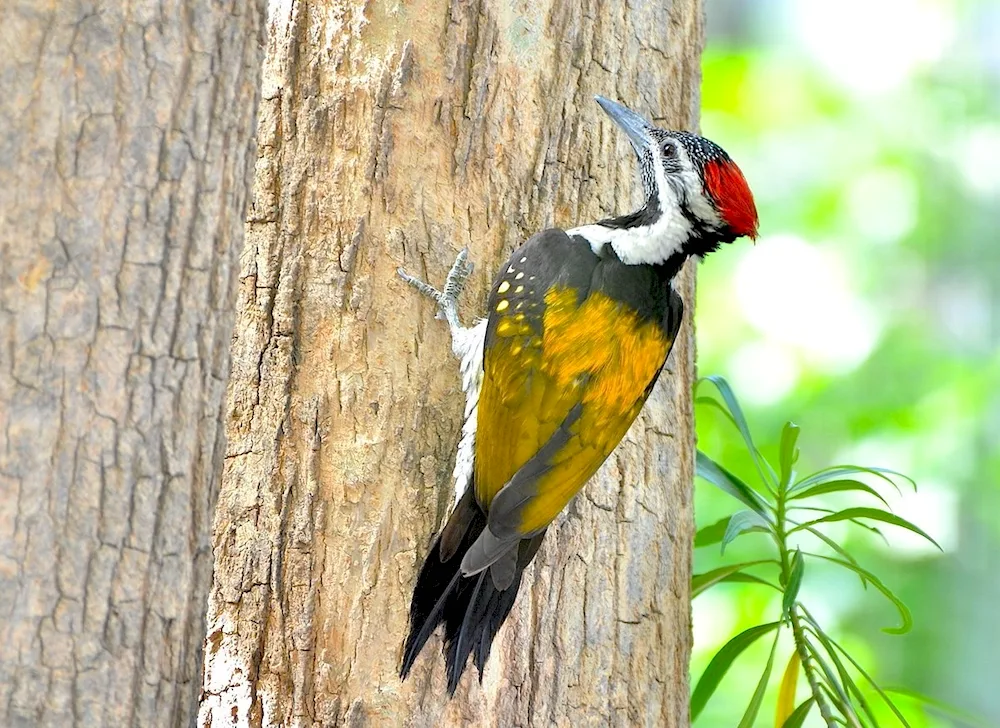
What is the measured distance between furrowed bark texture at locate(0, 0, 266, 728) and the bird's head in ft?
3.60

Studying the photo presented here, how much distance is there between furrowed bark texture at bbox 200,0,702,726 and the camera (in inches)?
81.1

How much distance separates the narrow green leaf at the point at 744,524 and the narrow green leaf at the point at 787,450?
0.10 meters

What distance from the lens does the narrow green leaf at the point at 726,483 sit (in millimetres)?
2666

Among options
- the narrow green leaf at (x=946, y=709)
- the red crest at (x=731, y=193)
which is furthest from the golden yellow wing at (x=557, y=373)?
the narrow green leaf at (x=946, y=709)

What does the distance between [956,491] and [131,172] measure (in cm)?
529

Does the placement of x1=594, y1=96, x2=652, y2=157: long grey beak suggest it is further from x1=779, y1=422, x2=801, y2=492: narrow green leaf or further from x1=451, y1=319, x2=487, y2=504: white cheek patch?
x1=779, y1=422, x2=801, y2=492: narrow green leaf

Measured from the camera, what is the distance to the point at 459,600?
2.09 metres

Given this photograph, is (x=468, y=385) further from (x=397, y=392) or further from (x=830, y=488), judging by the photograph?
(x=830, y=488)

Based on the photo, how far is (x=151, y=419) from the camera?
1.47 m

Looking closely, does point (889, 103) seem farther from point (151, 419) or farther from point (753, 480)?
point (151, 419)

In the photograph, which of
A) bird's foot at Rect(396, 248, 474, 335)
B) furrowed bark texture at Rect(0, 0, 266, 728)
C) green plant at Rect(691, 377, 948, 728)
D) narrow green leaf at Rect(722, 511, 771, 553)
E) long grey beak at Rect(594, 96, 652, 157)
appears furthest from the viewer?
green plant at Rect(691, 377, 948, 728)

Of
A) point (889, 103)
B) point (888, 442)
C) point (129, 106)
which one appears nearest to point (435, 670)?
point (129, 106)

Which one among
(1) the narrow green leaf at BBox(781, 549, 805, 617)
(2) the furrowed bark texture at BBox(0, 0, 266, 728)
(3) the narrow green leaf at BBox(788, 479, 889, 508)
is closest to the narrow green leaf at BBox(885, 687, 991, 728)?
(1) the narrow green leaf at BBox(781, 549, 805, 617)

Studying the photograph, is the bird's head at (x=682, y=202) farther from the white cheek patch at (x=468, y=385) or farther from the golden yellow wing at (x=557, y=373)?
the white cheek patch at (x=468, y=385)
